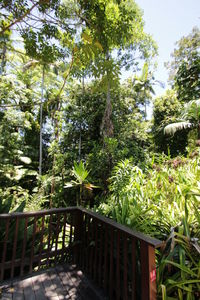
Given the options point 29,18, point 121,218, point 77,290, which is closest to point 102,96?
point 29,18

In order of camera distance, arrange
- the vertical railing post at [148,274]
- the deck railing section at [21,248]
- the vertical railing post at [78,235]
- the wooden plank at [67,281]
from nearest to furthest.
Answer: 1. the vertical railing post at [148,274]
2. the wooden plank at [67,281]
3. the deck railing section at [21,248]
4. the vertical railing post at [78,235]

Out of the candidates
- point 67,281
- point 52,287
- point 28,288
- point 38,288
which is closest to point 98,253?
point 67,281

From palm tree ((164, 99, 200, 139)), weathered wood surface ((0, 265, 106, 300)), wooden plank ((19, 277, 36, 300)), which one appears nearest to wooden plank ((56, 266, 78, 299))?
weathered wood surface ((0, 265, 106, 300))

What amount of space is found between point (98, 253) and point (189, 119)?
6.16 metres

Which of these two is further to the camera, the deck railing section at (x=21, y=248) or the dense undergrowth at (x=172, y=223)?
the deck railing section at (x=21, y=248)

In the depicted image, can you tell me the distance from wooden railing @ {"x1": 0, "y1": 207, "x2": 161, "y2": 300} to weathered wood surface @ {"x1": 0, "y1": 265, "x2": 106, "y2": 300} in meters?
0.10

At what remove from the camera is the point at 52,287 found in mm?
1810

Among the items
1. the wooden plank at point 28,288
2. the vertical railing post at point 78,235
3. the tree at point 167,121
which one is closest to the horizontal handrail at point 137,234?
the vertical railing post at point 78,235

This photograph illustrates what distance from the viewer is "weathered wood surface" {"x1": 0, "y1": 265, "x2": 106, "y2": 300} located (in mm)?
1665

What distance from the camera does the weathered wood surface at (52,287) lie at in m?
1.67

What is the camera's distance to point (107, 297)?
1.65 meters

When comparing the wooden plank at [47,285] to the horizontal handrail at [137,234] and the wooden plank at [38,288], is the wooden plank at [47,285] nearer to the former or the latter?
the wooden plank at [38,288]

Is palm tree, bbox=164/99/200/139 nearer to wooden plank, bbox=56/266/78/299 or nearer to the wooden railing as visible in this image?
the wooden railing

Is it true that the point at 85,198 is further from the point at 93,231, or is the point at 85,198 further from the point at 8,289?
the point at 8,289
